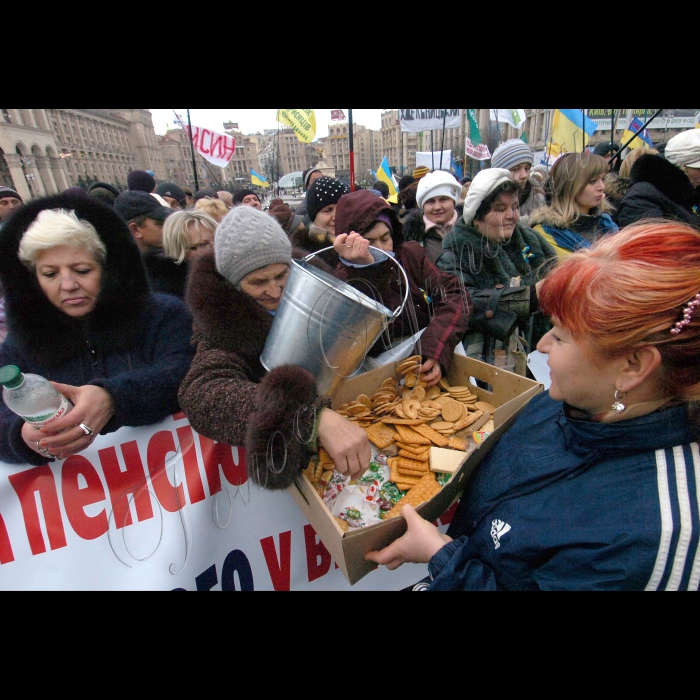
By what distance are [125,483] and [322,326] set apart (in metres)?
1.10

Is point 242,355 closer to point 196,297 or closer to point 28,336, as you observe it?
point 196,297

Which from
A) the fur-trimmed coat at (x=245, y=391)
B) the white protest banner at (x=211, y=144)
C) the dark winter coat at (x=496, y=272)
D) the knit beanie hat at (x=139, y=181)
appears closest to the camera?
the fur-trimmed coat at (x=245, y=391)

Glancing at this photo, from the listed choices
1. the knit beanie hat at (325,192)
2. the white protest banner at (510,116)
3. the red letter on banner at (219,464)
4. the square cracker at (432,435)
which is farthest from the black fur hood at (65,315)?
the white protest banner at (510,116)

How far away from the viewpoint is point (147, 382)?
164 centimetres

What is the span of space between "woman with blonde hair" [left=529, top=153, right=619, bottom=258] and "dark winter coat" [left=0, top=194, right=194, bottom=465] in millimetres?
2753

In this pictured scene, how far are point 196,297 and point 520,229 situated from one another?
230cm

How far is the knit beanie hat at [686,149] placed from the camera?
3.57 metres

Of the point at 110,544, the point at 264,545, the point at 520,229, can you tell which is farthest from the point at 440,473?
the point at 520,229

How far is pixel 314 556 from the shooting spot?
1.80 metres

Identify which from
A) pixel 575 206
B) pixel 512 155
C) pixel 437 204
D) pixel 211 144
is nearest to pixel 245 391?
pixel 575 206

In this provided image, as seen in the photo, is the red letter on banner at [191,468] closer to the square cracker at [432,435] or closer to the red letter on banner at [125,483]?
the red letter on banner at [125,483]

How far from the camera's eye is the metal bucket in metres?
1.35

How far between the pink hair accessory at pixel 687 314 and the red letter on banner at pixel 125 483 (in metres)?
1.89

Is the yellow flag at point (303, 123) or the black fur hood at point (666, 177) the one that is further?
the yellow flag at point (303, 123)
